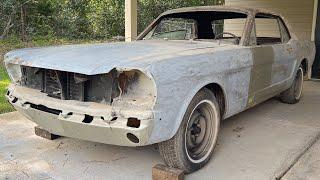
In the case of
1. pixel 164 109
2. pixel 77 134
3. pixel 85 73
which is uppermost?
Result: pixel 85 73

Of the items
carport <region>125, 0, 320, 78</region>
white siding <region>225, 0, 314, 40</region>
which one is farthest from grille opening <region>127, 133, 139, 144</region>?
white siding <region>225, 0, 314, 40</region>

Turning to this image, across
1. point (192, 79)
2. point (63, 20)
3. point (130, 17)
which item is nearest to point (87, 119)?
point (192, 79)

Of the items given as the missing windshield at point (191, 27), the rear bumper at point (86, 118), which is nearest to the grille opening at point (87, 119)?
the rear bumper at point (86, 118)

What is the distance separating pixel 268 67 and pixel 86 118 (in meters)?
2.61

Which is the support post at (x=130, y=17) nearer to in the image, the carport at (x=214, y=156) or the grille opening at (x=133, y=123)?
the carport at (x=214, y=156)

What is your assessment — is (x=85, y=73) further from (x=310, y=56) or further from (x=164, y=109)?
(x=310, y=56)

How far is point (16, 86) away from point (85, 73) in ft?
4.06

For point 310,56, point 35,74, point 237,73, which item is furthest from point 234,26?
point 35,74

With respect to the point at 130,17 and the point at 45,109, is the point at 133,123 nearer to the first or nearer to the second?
the point at 45,109

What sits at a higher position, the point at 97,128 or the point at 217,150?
the point at 97,128

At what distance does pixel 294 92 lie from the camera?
6195 millimetres

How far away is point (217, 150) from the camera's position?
3990 mm

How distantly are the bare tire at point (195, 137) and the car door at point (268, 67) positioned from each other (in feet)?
2.64

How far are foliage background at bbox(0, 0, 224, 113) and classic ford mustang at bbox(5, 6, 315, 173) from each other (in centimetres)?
848
